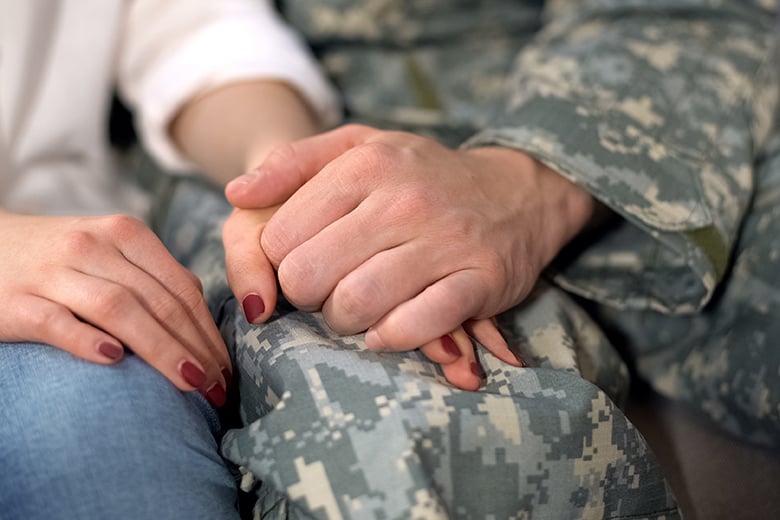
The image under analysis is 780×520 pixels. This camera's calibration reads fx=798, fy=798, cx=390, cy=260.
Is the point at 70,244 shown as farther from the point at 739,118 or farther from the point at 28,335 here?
the point at 739,118

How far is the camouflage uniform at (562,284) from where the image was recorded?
39cm

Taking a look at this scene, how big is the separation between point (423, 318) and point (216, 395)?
12 cm

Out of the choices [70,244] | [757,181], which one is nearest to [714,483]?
[757,181]

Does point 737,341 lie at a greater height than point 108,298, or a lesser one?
lesser

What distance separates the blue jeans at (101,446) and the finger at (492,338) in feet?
0.53

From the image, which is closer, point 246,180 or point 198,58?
point 246,180

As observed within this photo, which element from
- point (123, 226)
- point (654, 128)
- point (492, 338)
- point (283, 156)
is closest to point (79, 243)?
point (123, 226)

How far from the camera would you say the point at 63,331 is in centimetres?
40

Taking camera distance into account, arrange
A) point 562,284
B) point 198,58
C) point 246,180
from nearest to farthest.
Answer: point 246,180 < point 562,284 < point 198,58

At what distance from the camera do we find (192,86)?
68 cm

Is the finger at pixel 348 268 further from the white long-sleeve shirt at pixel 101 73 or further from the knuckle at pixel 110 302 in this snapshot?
the white long-sleeve shirt at pixel 101 73

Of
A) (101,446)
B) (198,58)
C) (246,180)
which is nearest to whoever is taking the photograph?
(101,446)

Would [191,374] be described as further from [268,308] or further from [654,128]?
[654,128]

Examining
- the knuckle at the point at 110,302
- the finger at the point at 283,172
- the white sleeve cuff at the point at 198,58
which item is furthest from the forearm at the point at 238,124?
the knuckle at the point at 110,302
